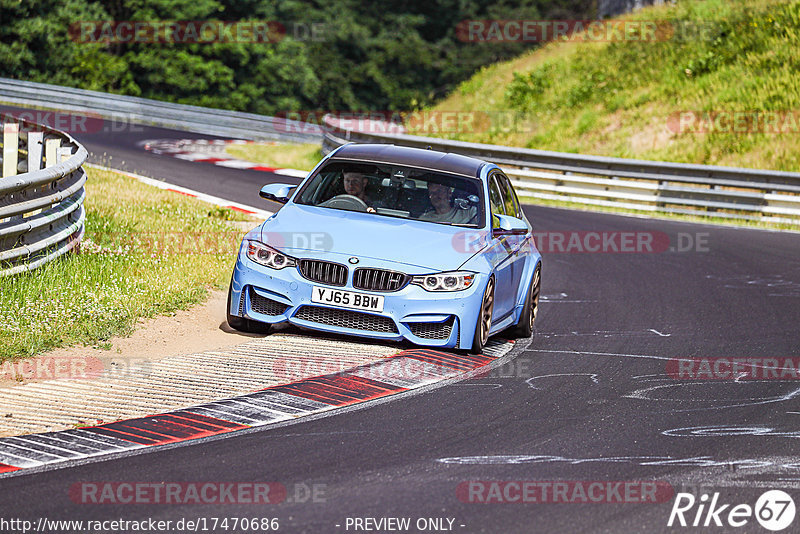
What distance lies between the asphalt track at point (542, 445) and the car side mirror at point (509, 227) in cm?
103

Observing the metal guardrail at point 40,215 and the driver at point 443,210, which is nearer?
the driver at point 443,210

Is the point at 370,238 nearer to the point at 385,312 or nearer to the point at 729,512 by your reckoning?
the point at 385,312

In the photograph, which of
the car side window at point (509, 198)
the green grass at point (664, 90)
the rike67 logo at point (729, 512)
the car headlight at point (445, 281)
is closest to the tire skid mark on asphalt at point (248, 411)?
the car headlight at point (445, 281)

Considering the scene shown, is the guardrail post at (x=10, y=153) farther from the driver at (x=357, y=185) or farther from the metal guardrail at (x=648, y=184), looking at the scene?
the metal guardrail at (x=648, y=184)

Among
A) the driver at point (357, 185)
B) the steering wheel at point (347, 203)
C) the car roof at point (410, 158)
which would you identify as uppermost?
the car roof at point (410, 158)

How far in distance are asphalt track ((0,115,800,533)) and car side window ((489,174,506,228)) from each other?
4.09ft

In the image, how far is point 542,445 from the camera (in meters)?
6.51

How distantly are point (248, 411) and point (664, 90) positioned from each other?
85.2 ft

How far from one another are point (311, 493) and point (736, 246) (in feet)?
45.1

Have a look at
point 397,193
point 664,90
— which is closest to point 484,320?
point 397,193

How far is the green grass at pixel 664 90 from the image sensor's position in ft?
91.4

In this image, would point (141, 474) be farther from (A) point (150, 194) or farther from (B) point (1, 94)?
(B) point (1, 94)

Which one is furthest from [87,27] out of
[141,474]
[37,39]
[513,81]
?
[141,474]

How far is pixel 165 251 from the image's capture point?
12.9m
